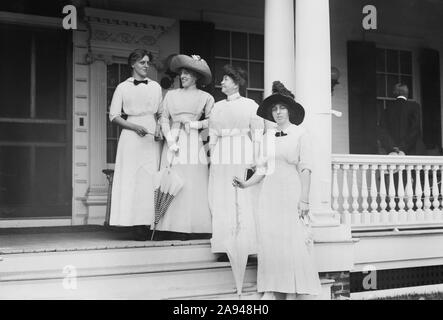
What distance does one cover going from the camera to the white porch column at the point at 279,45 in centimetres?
607

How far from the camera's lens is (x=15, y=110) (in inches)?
304

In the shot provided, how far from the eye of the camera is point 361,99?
941 cm

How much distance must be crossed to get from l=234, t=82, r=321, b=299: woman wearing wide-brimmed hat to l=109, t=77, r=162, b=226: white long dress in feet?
4.04

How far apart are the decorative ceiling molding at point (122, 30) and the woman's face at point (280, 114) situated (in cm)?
371

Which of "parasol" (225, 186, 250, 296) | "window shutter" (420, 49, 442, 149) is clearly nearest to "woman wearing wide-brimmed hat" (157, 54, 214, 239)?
"parasol" (225, 186, 250, 296)

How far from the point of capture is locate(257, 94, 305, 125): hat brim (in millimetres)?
5008

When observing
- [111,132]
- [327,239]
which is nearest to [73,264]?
[327,239]

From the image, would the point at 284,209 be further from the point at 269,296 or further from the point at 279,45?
the point at 279,45

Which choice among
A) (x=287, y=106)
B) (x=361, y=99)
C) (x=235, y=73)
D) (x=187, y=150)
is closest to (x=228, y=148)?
(x=187, y=150)

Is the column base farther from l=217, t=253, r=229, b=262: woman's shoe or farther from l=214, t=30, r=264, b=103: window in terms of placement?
l=214, t=30, r=264, b=103: window
